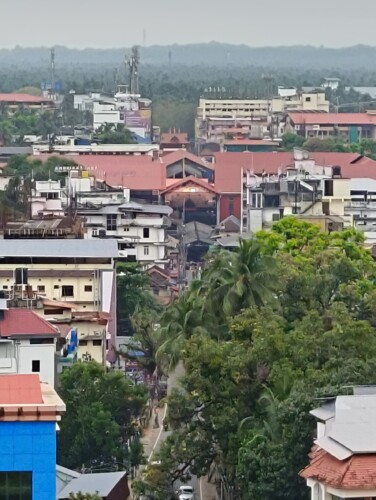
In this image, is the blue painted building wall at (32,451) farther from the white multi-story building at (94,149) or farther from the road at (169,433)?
the white multi-story building at (94,149)

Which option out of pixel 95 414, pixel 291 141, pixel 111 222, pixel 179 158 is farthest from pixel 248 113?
pixel 95 414

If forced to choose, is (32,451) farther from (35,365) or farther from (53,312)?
(53,312)

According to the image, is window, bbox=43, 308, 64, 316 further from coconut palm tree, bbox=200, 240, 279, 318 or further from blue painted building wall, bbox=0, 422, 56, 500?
blue painted building wall, bbox=0, 422, 56, 500

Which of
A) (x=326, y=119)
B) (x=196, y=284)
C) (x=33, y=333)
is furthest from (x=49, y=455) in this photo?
(x=326, y=119)

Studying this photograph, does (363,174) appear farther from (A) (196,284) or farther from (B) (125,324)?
(A) (196,284)

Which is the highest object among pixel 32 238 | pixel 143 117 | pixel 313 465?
pixel 313 465

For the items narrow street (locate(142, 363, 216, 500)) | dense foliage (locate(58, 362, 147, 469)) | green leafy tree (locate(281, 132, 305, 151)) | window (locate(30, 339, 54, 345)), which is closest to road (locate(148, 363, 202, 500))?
narrow street (locate(142, 363, 216, 500))
